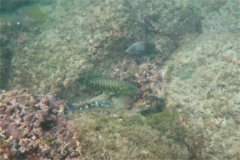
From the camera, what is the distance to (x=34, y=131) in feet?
12.7

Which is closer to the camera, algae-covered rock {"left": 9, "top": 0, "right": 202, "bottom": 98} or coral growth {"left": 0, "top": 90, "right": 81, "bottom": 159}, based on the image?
coral growth {"left": 0, "top": 90, "right": 81, "bottom": 159}

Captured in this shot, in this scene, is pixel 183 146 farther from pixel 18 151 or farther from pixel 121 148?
pixel 18 151

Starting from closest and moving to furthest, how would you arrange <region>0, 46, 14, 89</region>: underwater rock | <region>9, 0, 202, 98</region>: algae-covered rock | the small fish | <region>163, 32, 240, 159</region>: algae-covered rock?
<region>163, 32, 240, 159</region>: algae-covered rock → the small fish → <region>9, 0, 202, 98</region>: algae-covered rock → <region>0, 46, 14, 89</region>: underwater rock

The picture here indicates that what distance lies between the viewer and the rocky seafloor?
381 centimetres

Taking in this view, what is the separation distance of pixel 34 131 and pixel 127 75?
3335 mm

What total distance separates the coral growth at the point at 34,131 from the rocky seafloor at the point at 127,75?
17mm

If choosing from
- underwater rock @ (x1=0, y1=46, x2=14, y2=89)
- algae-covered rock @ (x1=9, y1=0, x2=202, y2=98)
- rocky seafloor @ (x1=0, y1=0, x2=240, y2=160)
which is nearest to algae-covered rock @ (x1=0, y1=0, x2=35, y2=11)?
rocky seafloor @ (x1=0, y1=0, x2=240, y2=160)

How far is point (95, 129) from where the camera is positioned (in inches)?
153

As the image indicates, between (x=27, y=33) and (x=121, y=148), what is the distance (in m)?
6.10

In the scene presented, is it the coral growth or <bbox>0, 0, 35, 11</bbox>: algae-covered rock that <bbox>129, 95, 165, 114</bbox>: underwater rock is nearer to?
the coral growth

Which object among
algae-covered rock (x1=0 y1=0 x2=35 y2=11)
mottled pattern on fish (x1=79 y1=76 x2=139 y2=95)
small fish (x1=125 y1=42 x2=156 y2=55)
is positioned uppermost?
algae-covered rock (x1=0 y1=0 x2=35 y2=11)

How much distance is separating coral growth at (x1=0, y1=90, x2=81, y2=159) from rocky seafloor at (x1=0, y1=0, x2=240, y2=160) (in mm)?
17

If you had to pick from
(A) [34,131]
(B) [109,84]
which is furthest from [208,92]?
(A) [34,131]

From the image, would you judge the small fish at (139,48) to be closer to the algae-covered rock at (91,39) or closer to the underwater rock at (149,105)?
the algae-covered rock at (91,39)
